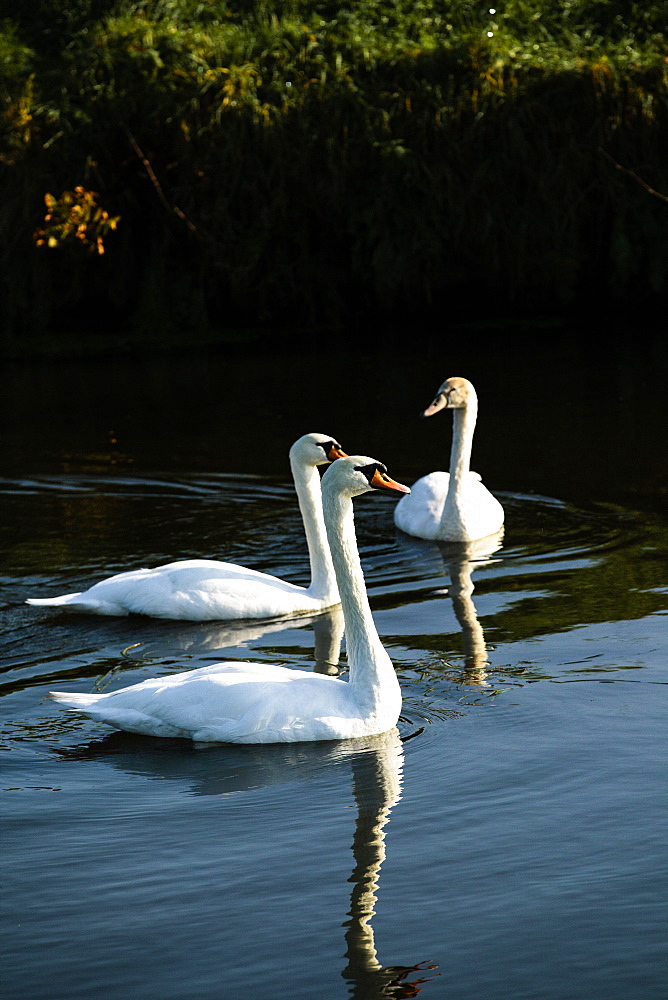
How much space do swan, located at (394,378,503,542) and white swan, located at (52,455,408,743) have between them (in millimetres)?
3758

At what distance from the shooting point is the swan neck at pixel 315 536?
8500 mm

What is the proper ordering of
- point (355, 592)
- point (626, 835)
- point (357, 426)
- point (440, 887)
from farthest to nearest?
1. point (357, 426)
2. point (355, 592)
3. point (626, 835)
4. point (440, 887)

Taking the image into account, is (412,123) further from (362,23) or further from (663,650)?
(663,650)

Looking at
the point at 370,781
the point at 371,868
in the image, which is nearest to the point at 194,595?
the point at 370,781

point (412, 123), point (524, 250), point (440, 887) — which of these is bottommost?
point (440, 887)

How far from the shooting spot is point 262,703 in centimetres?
588

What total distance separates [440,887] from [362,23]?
19.8m

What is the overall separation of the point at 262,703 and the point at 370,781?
0.61 meters

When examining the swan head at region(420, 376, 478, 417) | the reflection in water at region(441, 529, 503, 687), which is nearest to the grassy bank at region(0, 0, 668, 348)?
the swan head at region(420, 376, 478, 417)

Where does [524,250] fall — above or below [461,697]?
above

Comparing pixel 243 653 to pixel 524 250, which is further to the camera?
pixel 524 250

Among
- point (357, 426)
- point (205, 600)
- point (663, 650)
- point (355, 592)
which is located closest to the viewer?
point (355, 592)

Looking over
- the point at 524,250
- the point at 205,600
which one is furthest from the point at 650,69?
the point at 205,600

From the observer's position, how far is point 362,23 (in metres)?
22.5
